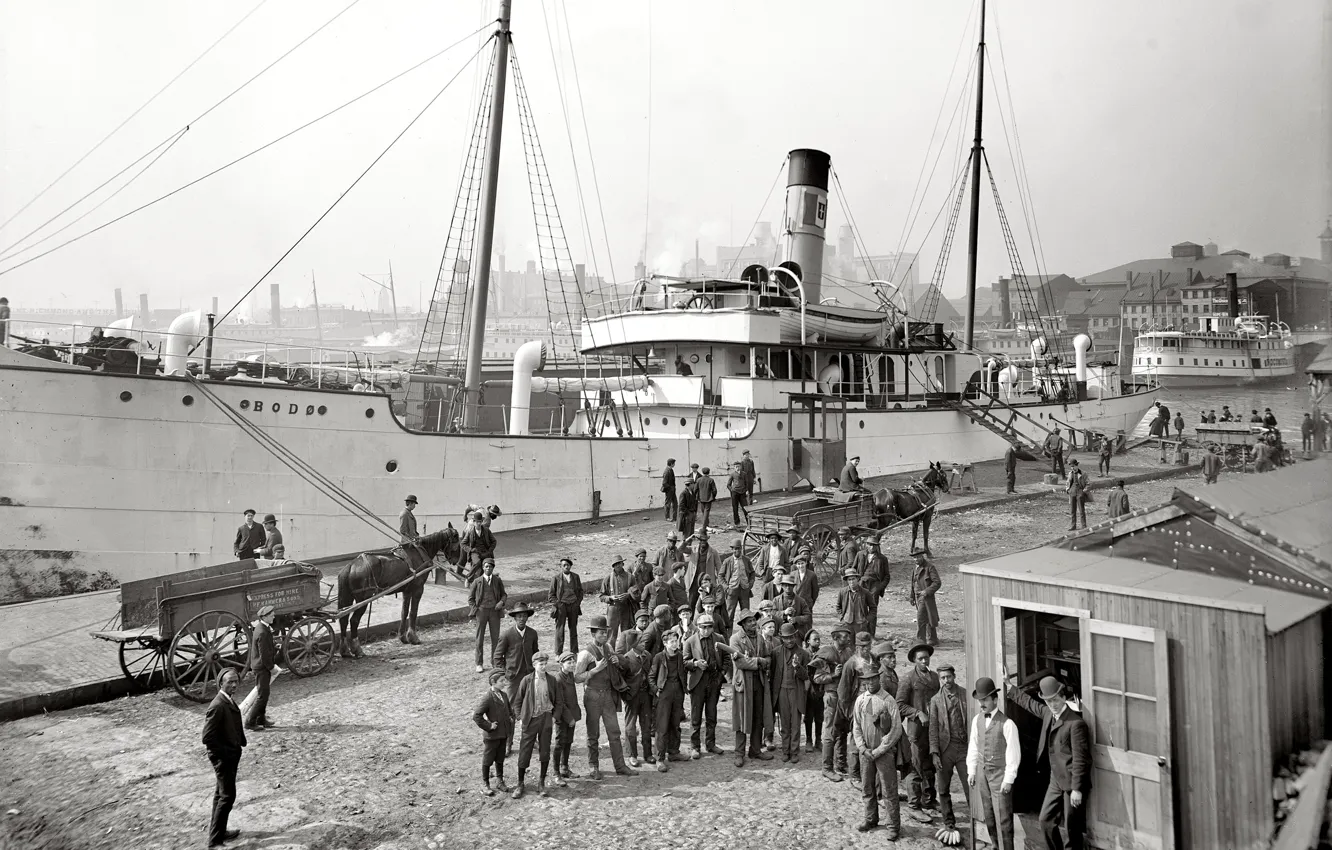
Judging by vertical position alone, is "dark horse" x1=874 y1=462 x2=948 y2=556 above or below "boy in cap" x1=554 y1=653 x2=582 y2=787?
above

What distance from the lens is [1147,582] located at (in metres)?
5.45

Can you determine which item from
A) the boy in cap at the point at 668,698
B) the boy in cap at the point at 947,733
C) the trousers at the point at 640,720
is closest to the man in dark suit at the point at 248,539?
the trousers at the point at 640,720

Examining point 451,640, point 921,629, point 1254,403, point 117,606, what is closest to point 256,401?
point 117,606

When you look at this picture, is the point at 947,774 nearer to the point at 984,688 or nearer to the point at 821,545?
the point at 984,688

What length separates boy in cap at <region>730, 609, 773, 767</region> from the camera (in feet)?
24.3

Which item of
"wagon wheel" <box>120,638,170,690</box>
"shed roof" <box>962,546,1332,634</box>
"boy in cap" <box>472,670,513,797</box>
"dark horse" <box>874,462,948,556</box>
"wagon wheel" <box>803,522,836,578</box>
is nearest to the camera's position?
"shed roof" <box>962,546,1332,634</box>

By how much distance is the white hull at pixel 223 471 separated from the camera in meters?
12.3

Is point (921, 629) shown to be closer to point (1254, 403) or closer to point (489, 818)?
point (489, 818)

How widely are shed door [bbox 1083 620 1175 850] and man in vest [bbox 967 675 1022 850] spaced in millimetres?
497

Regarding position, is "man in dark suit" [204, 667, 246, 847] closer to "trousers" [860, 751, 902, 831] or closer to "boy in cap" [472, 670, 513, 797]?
"boy in cap" [472, 670, 513, 797]

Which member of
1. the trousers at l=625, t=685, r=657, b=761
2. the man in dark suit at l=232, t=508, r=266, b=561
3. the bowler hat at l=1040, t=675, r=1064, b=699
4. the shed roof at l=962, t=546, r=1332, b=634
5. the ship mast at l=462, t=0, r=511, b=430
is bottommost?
the trousers at l=625, t=685, r=657, b=761

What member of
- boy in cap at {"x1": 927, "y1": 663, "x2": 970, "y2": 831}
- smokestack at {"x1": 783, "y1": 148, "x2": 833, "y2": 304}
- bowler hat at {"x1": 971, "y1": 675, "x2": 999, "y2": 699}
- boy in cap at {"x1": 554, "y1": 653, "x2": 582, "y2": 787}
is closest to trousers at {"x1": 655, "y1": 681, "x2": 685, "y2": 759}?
boy in cap at {"x1": 554, "y1": 653, "x2": 582, "y2": 787}

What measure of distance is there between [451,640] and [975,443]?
2068cm

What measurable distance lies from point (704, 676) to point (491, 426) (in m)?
24.4
